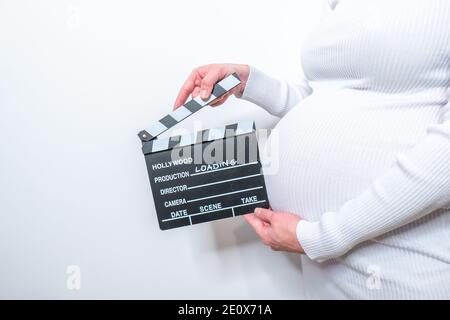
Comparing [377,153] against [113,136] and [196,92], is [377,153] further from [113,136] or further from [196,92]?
[113,136]

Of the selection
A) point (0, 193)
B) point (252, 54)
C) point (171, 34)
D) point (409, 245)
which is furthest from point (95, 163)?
point (409, 245)

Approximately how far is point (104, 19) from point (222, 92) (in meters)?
0.43

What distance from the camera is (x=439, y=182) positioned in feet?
2.14

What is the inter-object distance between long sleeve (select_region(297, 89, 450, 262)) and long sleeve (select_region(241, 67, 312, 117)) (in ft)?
1.22

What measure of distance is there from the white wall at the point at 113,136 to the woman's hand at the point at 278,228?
36cm

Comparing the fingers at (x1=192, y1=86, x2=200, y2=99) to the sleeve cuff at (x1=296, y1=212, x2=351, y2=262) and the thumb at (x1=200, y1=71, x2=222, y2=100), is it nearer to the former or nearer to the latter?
the thumb at (x1=200, y1=71, x2=222, y2=100)

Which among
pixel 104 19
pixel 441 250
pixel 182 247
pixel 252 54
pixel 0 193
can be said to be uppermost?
pixel 104 19

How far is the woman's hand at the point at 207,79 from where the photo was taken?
35.5 inches

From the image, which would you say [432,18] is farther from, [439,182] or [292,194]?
[292,194]

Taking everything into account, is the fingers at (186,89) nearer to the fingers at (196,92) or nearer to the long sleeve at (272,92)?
the fingers at (196,92)

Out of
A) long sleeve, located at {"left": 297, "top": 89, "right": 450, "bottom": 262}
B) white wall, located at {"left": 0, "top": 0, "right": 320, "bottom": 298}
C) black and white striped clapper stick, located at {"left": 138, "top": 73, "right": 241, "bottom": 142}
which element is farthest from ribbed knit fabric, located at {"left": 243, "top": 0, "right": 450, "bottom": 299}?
white wall, located at {"left": 0, "top": 0, "right": 320, "bottom": 298}
